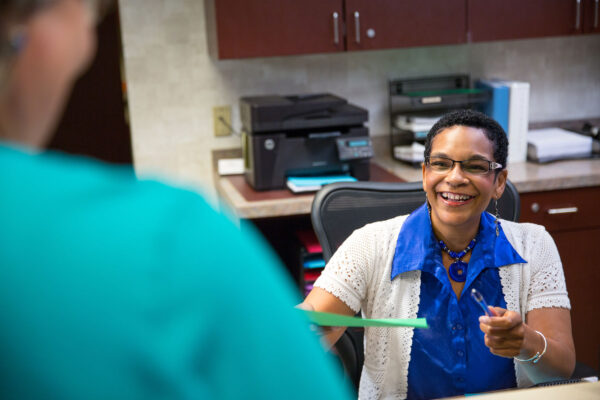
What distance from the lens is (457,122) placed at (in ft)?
5.81

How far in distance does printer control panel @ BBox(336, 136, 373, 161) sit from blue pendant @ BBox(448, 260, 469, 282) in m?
1.19

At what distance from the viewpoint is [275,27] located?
2.98 metres

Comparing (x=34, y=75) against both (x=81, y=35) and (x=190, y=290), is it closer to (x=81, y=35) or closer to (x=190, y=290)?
(x=81, y=35)

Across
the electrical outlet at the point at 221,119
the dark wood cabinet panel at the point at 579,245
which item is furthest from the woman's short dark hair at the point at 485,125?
the electrical outlet at the point at 221,119

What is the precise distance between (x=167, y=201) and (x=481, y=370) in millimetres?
1424

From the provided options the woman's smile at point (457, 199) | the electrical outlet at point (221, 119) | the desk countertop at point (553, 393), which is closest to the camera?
the desk countertop at point (553, 393)

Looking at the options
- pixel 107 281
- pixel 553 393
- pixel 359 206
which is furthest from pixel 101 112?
pixel 107 281

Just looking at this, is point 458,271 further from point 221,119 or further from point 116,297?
point 221,119

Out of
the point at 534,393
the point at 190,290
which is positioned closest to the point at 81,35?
the point at 190,290

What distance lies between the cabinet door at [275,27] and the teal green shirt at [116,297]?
2683mm

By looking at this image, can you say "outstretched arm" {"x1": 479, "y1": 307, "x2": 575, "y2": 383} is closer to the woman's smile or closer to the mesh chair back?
the woman's smile

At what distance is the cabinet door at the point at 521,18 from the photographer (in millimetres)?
3145

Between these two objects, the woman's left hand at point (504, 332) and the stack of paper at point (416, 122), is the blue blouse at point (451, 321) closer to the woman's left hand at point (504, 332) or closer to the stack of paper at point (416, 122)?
the woman's left hand at point (504, 332)

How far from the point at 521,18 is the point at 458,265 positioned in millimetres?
1835
